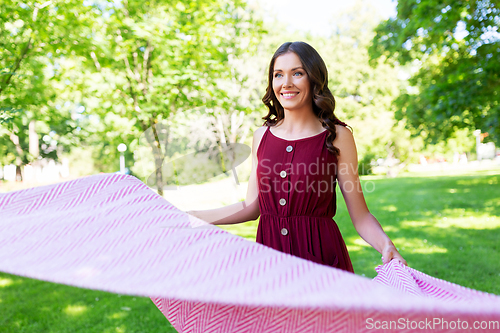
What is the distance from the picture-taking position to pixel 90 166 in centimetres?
4503

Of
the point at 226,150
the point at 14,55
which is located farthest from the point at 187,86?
the point at 226,150

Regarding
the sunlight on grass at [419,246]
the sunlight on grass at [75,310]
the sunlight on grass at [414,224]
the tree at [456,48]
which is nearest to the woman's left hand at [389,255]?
the sunlight on grass at [75,310]

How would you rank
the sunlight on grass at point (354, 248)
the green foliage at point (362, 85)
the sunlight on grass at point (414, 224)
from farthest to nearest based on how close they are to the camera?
the green foliage at point (362, 85), the sunlight on grass at point (414, 224), the sunlight on grass at point (354, 248)

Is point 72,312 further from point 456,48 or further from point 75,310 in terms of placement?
point 456,48

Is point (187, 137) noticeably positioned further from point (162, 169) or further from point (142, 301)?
point (142, 301)

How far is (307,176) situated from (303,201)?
115mm

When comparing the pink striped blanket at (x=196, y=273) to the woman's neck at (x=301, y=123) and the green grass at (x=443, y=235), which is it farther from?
the green grass at (x=443, y=235)

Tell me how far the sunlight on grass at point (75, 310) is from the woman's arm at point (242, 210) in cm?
354

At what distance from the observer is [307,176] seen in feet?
5.43

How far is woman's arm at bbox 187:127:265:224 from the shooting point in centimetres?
177

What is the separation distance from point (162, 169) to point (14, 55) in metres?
4.22

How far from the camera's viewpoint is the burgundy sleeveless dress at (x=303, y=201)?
1.67 m

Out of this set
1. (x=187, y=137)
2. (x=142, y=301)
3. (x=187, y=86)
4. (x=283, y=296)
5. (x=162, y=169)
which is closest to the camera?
(x=283, y=296)

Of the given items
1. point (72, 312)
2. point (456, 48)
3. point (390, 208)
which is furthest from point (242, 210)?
point (456, 48)
